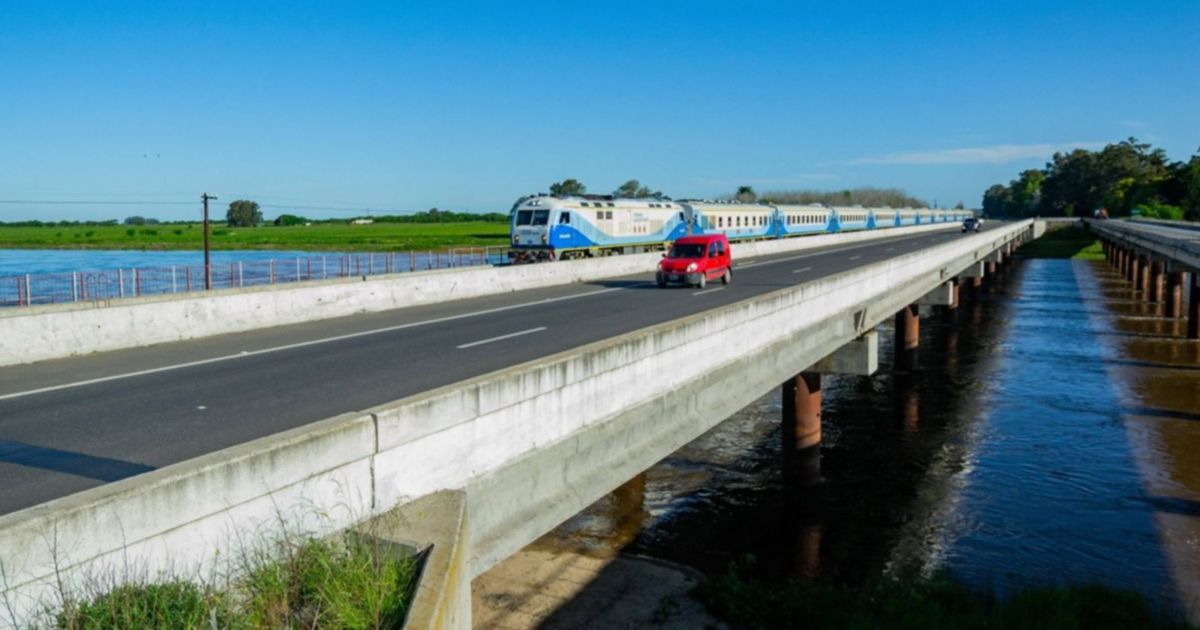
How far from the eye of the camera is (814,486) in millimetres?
18828

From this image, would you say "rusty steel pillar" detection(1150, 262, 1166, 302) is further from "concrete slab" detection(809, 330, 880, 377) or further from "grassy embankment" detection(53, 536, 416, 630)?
"grassy embankment" detection(53, 536, 416, 630)

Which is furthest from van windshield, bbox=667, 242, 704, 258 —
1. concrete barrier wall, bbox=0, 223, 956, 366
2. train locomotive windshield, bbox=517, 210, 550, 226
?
train locomotive windshield, bbox=517, 210, 550, 226

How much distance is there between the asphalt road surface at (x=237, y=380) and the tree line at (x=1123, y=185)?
439 ft

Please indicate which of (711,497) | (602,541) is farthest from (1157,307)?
(602,541)

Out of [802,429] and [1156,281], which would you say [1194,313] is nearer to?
[1156,281]

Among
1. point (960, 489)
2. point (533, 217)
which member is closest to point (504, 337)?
point (960, 489)

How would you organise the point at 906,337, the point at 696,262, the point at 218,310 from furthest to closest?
the point at 906,337 < the point at 696,262 < the point at 218,310

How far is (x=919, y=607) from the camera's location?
1134 centimetres

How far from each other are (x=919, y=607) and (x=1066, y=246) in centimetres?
11715

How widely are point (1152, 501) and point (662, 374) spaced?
12037 mm

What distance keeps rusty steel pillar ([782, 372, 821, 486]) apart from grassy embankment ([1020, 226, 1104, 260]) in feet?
305

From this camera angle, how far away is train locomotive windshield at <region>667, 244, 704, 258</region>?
1187 inches

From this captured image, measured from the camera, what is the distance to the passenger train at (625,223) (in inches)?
1607

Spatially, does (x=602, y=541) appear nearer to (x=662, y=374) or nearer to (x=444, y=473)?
(x=662, y=374)
